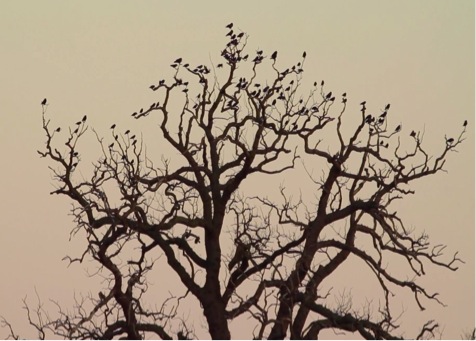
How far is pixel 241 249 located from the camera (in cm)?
1944

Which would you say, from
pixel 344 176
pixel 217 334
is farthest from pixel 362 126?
pixel 217 334

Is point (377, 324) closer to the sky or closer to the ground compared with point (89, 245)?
closer to the ground

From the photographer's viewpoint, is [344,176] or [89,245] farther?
[344,176]

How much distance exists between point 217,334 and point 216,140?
3065 millimetres

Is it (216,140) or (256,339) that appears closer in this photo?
(256,339)

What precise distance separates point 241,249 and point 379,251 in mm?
2183

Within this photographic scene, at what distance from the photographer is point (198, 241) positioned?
63.4 feet

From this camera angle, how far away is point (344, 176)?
64.7ft

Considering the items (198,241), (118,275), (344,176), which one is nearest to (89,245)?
(118,275)

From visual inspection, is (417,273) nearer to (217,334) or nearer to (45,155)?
(217,334)

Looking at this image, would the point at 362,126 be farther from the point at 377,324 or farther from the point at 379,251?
the point at 377,324

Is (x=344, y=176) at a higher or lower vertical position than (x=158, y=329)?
higher

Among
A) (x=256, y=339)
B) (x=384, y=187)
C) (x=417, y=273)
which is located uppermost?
(x=384, y=187)

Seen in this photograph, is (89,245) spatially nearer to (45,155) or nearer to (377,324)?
(45,155)
